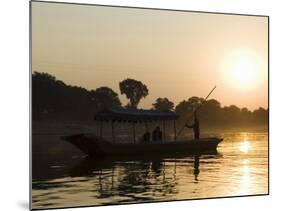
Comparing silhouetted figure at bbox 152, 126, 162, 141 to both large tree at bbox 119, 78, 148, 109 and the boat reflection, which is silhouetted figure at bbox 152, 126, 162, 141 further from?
large tree at bbox 119, 78, 148, 109

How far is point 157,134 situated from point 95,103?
2.18ft

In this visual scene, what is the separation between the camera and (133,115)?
560 centimetres

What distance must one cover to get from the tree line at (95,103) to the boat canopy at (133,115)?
0.12 feet

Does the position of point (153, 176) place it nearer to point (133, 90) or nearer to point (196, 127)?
point (196, 127)

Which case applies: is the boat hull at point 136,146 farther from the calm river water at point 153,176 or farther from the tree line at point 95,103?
the tree line at point 95,103

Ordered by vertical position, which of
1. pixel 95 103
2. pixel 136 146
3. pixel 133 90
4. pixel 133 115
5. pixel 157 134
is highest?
pixel 133 90

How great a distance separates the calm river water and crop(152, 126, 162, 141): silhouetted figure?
179mm

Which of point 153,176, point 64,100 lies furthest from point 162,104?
point 64,100

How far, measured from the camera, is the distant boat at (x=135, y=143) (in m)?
5.43

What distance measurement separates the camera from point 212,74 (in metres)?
5.94

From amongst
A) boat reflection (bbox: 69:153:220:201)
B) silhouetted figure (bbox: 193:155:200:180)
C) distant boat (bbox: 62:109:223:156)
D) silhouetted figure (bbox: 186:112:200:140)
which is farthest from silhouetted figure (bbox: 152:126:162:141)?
silhouetted figure (bbox: 193:155:200:180)

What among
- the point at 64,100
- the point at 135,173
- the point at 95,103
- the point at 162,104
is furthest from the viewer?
the point at 162,104

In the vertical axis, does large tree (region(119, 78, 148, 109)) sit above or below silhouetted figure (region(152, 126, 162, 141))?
above

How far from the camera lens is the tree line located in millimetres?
5266
